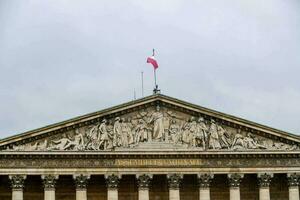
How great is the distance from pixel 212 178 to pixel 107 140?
617 cm

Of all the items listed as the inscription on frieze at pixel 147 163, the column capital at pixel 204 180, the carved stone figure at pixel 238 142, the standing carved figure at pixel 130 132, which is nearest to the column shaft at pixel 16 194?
the inscription on frieze at pixel 147 163

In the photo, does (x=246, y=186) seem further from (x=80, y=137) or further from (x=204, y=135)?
(x=80, y=137)

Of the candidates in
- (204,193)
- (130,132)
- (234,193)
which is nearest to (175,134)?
(130,132)

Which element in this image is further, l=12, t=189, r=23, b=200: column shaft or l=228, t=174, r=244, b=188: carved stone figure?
l=228, t=174, r=244, b=188: carved stone figure

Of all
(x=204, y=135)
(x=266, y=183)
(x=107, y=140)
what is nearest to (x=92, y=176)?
(x=107, y=140)

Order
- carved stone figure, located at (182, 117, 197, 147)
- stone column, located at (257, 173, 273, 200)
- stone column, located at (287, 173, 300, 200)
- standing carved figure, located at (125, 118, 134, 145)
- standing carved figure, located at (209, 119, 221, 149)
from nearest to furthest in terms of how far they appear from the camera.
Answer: standing carved figure, located at (125, 118, 134, 145) → carved stone figure, located at (182, 117, 197, 147) → standing carved figure, located at (209, 119, 221, 149) → stone column, located at (257, 173, 273, 200) → stone column, located at (287, 173, 300, 200)

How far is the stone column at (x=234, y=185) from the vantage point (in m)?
44.8

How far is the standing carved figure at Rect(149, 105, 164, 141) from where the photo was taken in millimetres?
44156

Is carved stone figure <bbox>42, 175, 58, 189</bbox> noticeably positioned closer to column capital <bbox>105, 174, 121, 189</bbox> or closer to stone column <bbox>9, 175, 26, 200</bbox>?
stone column <bbox>9, 175, 26, 200</bbox>

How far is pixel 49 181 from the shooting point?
42.9 meters

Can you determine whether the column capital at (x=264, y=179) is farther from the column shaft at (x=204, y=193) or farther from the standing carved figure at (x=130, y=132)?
the standing carved figure at (x=130, y=132)

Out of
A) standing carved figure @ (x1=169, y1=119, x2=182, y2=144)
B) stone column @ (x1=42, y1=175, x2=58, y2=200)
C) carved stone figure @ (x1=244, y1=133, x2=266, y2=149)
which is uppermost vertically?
standing carved figure @ (x1=169, y1=119, x2=182, y2=144)

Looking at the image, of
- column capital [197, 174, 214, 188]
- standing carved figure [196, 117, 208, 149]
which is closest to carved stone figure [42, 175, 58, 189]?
column capital [197, 174, 214, 188]

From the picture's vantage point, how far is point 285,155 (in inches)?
1789
